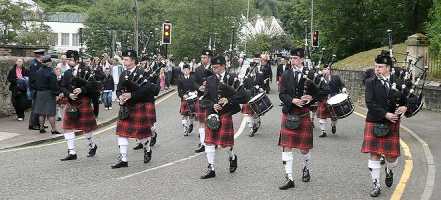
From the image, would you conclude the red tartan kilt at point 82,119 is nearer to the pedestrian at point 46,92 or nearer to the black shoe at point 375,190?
the pedestrian at point 46,92

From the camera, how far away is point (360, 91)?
25.6 m

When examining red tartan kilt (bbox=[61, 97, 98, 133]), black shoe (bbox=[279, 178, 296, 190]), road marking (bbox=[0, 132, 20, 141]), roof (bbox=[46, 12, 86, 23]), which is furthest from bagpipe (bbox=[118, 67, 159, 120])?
roof (bbox=[46, 12, 86, 23])

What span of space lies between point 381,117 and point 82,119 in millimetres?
5135

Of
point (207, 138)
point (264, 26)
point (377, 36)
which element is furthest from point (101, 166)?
point (264, 26)

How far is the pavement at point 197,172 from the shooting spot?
311 inches

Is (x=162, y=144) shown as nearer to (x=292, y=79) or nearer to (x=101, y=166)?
(x=101, y=166)

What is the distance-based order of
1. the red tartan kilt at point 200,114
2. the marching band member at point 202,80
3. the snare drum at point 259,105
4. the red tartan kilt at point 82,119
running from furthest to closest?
1. the snare drum at point 259,105
2. the red tartan kilt at point 200,114
3. the marching band member at point 202,80
4. the red tartan kilt at point 82,119

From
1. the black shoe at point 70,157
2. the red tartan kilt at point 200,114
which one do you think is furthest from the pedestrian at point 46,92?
the red tartan kilt at point 200,114

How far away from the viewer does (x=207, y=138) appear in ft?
29.8

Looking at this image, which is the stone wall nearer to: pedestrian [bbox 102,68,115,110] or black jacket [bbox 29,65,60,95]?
pedestrian [bbox 102,68,115,110]

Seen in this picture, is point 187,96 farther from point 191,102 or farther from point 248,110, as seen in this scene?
point 248,110

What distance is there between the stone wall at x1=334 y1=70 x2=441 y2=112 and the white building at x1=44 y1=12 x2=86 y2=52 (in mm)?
62947

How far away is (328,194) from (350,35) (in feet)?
109

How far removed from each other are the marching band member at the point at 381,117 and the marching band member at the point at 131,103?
11.9 ft
